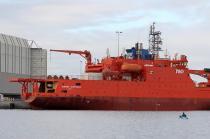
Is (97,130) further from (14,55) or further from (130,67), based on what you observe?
(14,55)

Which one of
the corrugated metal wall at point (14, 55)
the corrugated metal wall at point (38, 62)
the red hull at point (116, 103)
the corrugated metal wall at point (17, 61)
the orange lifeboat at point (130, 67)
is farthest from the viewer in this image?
the corrugated metal wall at point (38, 62)

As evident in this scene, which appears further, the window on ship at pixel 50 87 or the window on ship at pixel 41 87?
the window on ship at pixel 41 87

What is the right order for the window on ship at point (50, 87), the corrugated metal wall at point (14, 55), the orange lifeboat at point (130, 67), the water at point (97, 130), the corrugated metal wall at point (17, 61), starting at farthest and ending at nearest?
1. the corrugated metal wall at point (14, 55)
2. the corrugated metal wall at point (17, 61)
3. the orange lifeboat at point (130, 67)
4. the window on ship at point (50, 87)
5. the water at point (97, 130)

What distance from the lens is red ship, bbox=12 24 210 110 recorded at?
72500 mm

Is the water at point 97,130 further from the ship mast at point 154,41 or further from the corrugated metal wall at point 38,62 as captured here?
the corrugated metal wall at point 38,62

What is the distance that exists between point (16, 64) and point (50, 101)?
4243 centimetres

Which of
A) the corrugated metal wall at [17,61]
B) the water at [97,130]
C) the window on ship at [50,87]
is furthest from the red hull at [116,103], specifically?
the corrugated metal wall at [17,61]

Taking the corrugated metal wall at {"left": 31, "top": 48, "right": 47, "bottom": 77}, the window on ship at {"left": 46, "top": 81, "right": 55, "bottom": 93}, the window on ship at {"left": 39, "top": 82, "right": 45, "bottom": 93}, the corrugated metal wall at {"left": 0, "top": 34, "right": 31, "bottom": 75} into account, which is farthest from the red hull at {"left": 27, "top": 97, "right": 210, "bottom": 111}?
the corrugated metal wall at {"left": 31, "top": 48, "right": 47, "bottom": 77}

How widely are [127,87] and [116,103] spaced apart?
7.80 ft

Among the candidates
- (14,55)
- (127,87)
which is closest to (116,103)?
(127,87)

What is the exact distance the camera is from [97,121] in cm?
5356

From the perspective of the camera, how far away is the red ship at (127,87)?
72.5m

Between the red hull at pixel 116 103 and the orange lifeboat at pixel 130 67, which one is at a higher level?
the orange lifeboat at pixel 130 67

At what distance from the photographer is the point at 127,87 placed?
2943 inches
